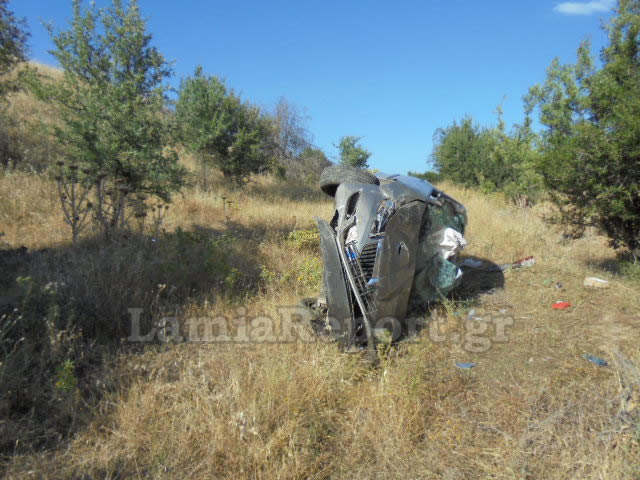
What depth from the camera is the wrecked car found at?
3.39 metres

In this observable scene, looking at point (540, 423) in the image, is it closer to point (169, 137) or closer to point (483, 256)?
point (483, 256)

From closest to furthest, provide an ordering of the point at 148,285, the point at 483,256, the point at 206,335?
the point at 206,335, the point at 148,285, the point at 483,256

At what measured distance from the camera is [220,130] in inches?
520

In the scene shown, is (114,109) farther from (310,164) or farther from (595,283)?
(310,164)

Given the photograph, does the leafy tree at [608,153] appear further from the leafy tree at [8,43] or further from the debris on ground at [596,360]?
the leafy tree at [8,43]

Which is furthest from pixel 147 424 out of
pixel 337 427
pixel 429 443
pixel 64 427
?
pixel 429 443

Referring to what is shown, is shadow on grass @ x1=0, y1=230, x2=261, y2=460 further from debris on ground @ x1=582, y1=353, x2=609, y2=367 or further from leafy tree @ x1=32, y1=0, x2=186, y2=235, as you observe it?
debris on ground @ x1=582, y1=353, x2=609, y2=367

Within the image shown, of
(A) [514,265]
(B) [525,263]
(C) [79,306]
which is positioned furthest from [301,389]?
(B) [525,263]

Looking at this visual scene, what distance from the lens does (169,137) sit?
709 cm


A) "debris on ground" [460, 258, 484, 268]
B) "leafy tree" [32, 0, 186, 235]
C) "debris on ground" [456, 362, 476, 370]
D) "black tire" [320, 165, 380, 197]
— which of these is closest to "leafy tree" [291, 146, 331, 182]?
"leafy tree" [32, 0, 186, 235]

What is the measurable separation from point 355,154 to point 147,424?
69.2ft

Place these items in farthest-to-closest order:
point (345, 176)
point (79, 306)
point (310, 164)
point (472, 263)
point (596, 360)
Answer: point (310, 164) < point (472, 263) < point (345, 176) < point (79, 306) < point (596, 360)

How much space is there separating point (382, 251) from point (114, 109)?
17.5 feet

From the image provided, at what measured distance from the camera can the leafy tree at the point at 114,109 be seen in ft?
20.3
